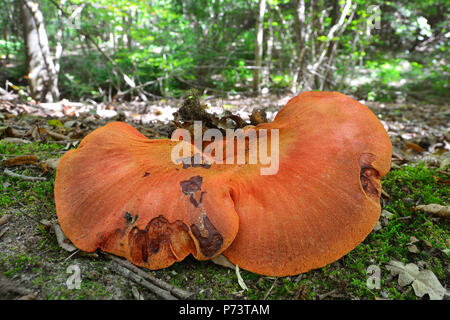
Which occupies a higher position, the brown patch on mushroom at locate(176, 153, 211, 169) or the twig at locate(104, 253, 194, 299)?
the brown patch on mushroom at locate(176, 153, 211, 169)

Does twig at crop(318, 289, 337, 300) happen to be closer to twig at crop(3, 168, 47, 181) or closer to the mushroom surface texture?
the mushroom surface texture

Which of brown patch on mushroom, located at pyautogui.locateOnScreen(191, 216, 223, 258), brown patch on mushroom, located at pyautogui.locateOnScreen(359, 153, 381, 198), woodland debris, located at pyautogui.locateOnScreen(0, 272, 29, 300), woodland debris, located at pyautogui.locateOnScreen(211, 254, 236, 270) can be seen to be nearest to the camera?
woodland debris, located at pyautogui.locateOnScreen(0, 272, 29, 300)

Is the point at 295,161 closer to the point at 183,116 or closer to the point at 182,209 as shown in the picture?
the point at 182,209

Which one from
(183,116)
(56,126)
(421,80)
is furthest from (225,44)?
(183,116)

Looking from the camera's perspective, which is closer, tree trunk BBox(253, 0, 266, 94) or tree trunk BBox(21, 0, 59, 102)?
tree trunk BBox(21, 0, 59, 102)

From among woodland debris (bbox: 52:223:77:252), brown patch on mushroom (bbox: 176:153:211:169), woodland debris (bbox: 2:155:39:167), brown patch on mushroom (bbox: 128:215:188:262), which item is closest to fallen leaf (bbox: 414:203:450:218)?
brown patch on mushroom (bbox: 176:153:211:169)

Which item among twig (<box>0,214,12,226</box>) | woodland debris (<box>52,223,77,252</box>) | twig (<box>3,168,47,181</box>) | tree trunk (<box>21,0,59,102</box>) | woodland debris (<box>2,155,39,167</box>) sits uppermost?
tree trunk (<box>21,0,59,102</box>)
